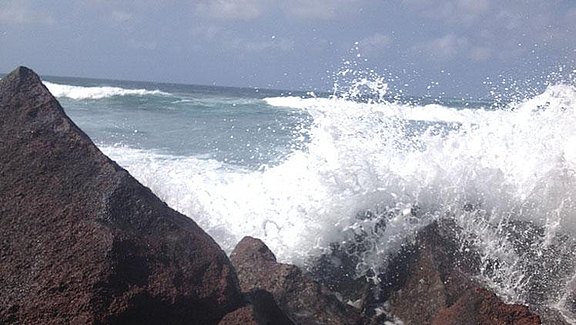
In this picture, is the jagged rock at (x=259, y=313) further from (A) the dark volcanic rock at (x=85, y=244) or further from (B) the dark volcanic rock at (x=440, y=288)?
(B) the dark volcanic rock at (x=440, y=288)

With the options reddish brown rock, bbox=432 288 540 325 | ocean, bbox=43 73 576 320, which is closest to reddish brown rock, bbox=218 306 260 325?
reddish brown rock, bbox=432 288 540 325

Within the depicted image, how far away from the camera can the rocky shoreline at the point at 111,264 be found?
93.7 inches

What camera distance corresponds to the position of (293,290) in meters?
3.29

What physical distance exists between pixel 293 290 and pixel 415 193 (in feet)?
5.26

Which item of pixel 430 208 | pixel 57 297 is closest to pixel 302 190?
pixel 430 208

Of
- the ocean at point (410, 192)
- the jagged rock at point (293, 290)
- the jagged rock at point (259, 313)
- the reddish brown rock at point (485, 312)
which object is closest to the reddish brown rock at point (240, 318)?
the jagged rock at point (259, 313)

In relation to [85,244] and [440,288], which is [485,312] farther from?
[85,244]

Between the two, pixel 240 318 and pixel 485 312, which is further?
pixel 485 312

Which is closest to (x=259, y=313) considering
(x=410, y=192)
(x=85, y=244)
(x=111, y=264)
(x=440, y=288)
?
(x=111, y=264)

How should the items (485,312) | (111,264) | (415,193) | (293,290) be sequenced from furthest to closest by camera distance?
(415,193)
(293,290)
(485,312)
(111,264)

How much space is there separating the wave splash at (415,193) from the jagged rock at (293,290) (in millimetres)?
667

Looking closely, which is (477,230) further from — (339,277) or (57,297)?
(57,297)

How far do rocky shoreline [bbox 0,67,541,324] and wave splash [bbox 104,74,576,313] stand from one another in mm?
682

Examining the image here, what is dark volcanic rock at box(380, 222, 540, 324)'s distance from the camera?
2738mm
